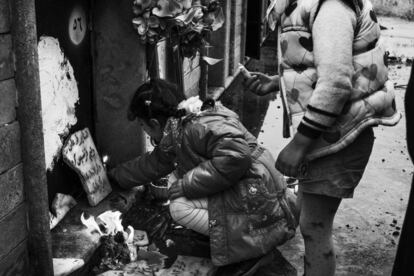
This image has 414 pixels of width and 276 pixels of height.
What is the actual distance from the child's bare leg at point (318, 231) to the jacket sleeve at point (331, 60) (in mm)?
540

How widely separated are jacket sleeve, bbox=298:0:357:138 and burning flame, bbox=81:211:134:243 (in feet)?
5.95

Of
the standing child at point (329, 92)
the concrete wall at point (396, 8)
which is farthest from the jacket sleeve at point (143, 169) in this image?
the concrete wall at point (396, 8)

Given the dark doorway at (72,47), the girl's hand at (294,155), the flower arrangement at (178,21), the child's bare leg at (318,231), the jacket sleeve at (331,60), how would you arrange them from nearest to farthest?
the jacket sleeve at (331,60) < the girl's hand at (294,155) < the child's bare leg at (318,231) < the dark doorway at (72,47) < the flower arrangement at (178,21)

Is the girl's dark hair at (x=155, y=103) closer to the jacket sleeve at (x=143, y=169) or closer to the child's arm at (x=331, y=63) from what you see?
the jacket sleeve at (x=143, y=169)

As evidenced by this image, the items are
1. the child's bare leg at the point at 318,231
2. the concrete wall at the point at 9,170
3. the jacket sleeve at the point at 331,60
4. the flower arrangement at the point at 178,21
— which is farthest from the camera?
the flower arrangement at the point at 178,21

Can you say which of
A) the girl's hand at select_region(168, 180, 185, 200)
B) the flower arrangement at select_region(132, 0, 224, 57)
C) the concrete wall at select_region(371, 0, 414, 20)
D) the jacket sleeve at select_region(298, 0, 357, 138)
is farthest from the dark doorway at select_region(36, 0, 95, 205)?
the concrete wall at select_region(371, 0, 414, 20)

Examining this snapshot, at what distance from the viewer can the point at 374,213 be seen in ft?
15.7

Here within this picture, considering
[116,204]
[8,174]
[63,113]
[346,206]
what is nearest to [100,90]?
[63,113]

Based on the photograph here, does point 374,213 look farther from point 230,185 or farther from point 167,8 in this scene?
point 167,8

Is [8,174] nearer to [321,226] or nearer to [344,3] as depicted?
[321,226]

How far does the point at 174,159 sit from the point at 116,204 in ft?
2.12

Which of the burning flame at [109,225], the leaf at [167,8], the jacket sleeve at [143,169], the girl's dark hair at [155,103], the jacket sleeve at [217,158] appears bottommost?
the burning flame at [109,225]

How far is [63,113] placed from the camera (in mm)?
4031

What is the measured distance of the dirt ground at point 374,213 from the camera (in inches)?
158
